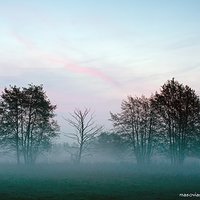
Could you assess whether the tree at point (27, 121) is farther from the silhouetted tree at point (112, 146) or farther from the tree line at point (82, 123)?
the silhouetted tree at point (112, 146)

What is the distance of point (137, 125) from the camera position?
5353 centimetres

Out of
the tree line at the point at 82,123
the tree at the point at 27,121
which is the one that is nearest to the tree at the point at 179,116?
the tree line at the point at 82,123

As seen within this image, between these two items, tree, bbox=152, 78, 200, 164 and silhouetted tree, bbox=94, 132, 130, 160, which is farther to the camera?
silhouetted tree, bbox=94, 132, 130, 160

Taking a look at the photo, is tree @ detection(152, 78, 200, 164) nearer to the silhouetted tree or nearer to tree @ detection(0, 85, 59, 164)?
the silhouetted tree

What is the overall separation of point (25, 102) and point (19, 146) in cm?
734

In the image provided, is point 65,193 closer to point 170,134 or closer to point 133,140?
point 170,134

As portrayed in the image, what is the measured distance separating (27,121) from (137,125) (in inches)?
722

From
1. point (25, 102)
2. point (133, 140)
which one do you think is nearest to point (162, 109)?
point (133, 140)

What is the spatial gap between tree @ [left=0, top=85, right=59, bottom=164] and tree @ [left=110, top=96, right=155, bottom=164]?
37.4ft

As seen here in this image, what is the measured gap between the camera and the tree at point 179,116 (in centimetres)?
4738

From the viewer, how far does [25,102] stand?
4881 cm

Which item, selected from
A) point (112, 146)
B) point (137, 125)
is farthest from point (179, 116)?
point (112, 146)

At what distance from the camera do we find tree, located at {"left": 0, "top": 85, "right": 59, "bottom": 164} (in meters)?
48.0

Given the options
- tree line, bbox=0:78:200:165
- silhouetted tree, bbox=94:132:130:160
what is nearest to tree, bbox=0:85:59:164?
tree line, bbox=0:78:200:165
